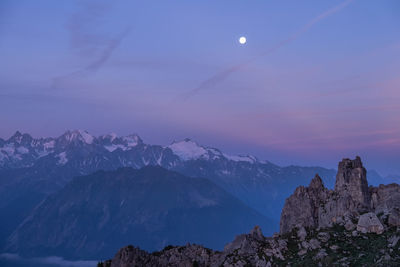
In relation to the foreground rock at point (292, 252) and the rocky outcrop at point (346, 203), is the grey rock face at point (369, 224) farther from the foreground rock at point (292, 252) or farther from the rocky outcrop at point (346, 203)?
the foreground rock at point (292, 252)

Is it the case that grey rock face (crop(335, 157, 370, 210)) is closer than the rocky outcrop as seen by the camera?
No

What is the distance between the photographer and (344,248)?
11550cm

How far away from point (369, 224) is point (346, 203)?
16864mm

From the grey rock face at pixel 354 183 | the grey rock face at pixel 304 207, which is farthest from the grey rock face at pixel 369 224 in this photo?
the grey rock face at pixel 304 207

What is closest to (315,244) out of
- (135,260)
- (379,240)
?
(379,240)

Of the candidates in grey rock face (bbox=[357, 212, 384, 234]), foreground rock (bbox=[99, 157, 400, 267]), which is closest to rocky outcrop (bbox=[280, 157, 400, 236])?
foreground rock (bbox=[99, 157, 400, 267])

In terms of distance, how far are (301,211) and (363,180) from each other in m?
25.9

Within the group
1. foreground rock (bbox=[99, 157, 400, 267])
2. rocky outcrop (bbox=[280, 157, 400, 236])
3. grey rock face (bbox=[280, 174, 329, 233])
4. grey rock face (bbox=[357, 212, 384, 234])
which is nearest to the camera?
foreground rock (bbox=[99, 157, 400, 267])

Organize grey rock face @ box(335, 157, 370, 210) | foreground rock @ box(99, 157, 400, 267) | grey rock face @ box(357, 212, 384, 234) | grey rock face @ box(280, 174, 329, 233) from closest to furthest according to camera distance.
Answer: foreground rock @ box(99, 157, 400, 267), grey rock face @ box(357, 212, 384, 234), grey rock face @ box(335, 157, 370, 210), grey rock face @ box(280, 174, 329, 233)

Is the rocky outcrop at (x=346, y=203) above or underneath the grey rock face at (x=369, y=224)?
above

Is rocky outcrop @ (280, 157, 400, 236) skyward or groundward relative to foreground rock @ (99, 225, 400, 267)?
skyward

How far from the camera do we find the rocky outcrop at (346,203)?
12850 centimetres

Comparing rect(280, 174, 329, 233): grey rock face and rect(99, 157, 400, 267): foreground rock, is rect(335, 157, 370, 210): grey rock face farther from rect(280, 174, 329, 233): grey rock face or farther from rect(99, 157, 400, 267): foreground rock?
rect(280, 174, 329, 233): grey rock face

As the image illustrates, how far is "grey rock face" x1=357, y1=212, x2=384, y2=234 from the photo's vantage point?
11874 centimetres
